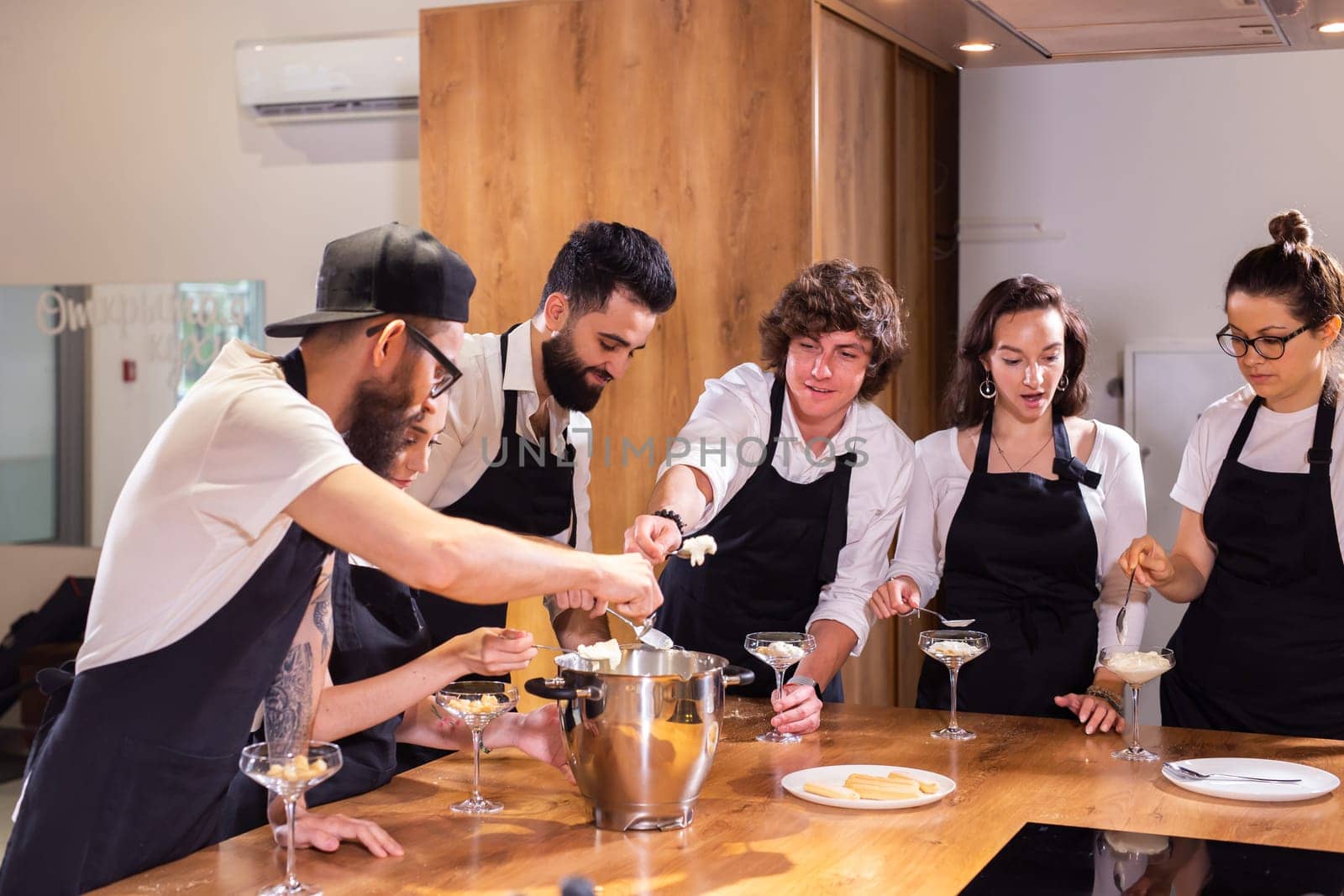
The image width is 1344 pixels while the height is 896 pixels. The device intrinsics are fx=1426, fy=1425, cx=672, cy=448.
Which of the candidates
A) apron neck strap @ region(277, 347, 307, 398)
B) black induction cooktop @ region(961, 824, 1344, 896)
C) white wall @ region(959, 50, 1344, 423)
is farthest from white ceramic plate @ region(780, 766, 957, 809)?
white wall @ region(959, 50, 1344, 423)

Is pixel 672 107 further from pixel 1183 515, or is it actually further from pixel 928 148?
pixel 1183 515

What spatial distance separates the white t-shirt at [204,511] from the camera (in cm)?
169

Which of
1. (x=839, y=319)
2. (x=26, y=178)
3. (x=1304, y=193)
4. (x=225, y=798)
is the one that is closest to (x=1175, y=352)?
(x=1304, y=193)

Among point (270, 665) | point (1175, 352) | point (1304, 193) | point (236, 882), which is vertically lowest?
point (236, 882)

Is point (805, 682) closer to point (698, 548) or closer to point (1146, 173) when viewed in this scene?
point (698, 548)

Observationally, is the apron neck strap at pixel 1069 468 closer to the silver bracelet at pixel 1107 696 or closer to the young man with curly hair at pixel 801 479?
the young man with curly hair at pixel 801 479

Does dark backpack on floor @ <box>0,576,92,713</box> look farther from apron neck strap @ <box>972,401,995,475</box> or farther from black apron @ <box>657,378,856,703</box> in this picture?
apron neck strap @ <box>972,401,995,475</box>

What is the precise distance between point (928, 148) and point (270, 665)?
128 inches

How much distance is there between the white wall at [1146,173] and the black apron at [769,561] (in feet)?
5.69

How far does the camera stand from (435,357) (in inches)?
74.3

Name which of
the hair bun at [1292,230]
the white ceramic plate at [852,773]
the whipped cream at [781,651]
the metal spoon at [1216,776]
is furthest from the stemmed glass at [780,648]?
the hair bun at [1292,230]

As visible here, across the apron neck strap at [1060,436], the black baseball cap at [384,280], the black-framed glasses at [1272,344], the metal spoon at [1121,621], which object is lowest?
the metal spoon at [1121,621]

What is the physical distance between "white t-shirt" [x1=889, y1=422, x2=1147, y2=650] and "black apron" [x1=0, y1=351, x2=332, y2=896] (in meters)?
1.48

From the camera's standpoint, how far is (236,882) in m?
1.71
